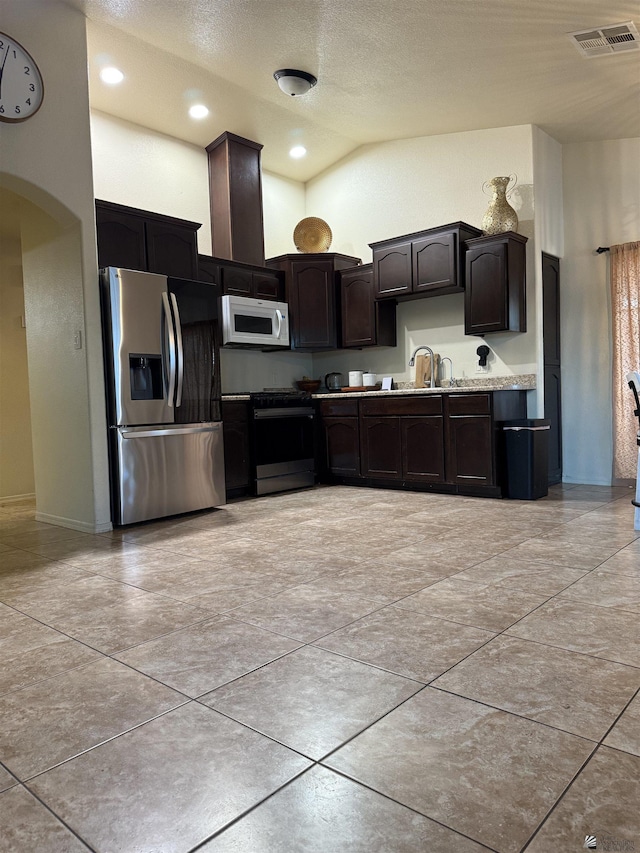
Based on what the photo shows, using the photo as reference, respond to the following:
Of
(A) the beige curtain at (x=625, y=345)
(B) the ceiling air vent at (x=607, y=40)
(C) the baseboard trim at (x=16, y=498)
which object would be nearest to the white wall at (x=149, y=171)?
(C) the baseboard trim at (x=16, y=498)

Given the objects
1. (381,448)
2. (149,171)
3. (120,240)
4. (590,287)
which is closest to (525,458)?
(381,448)

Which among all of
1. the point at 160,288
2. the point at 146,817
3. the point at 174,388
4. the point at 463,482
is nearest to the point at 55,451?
the point at 174,388

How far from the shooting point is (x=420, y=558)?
299 centimetres

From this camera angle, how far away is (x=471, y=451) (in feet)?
15.8

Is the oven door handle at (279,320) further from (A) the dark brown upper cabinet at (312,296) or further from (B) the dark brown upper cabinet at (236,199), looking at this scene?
(B) the dark brown upper cabinet at (236,199)

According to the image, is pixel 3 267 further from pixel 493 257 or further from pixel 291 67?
pixel 493 257

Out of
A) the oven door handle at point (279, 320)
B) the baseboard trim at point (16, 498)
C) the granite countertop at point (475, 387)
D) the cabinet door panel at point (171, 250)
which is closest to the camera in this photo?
the cabinet door panel at point (171, 250)

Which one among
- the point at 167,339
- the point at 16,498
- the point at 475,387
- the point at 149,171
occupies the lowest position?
the point at 16,498

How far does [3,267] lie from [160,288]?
2.51 metres

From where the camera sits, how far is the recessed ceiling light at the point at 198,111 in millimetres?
5057

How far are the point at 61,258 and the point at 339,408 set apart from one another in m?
2.74

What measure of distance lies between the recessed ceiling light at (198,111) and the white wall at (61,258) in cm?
132

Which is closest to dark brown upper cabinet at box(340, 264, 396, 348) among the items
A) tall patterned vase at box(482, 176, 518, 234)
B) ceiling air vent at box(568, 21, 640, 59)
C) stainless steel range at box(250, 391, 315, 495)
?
stainless steel range at box(250, 391, 315, 495)

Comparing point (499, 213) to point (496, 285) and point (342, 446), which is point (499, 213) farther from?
point (342, 446)
